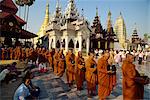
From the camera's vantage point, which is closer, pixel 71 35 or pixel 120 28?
pixel 71 35

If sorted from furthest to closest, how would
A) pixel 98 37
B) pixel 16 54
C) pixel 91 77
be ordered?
pixel 98 37
pixel 16 54
pixel 91 77

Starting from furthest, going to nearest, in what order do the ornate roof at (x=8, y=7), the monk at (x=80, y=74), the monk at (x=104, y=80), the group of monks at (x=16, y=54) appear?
1. the ornate roof at (x=8, y=7)
2. the group of monks at (x=16, y=54)
3. the monk at (x=80, y=74)
4. the monk at (x=104, y=80)

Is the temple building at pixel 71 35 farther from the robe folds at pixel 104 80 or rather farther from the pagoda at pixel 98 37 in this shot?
the robe folds at pixel 104 80

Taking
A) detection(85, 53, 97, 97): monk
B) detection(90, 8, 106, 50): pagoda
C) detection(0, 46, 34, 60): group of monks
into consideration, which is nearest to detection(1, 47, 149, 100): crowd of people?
detection(85, 53, 97, 97): monk

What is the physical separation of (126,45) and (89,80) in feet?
165

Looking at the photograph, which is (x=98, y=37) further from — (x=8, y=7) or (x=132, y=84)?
(x=132, y=84)

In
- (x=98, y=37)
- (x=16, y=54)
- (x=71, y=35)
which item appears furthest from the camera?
(x=98, y=37)

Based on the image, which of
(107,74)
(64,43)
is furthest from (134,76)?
(64,43)

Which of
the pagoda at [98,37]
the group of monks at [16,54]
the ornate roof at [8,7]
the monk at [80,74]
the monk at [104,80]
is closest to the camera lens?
the monk at [104,80]

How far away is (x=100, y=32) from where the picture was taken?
39469mm

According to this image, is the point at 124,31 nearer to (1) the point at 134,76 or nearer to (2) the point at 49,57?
(2) the point at 49,57

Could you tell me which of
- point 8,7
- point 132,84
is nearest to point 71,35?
point 8,7

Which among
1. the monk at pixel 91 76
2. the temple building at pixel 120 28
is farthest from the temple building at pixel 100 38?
the monk at pixel 91 76

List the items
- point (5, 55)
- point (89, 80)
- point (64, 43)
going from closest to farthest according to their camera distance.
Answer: point (89, 80)
point (5, 55)
point (64, 43)
